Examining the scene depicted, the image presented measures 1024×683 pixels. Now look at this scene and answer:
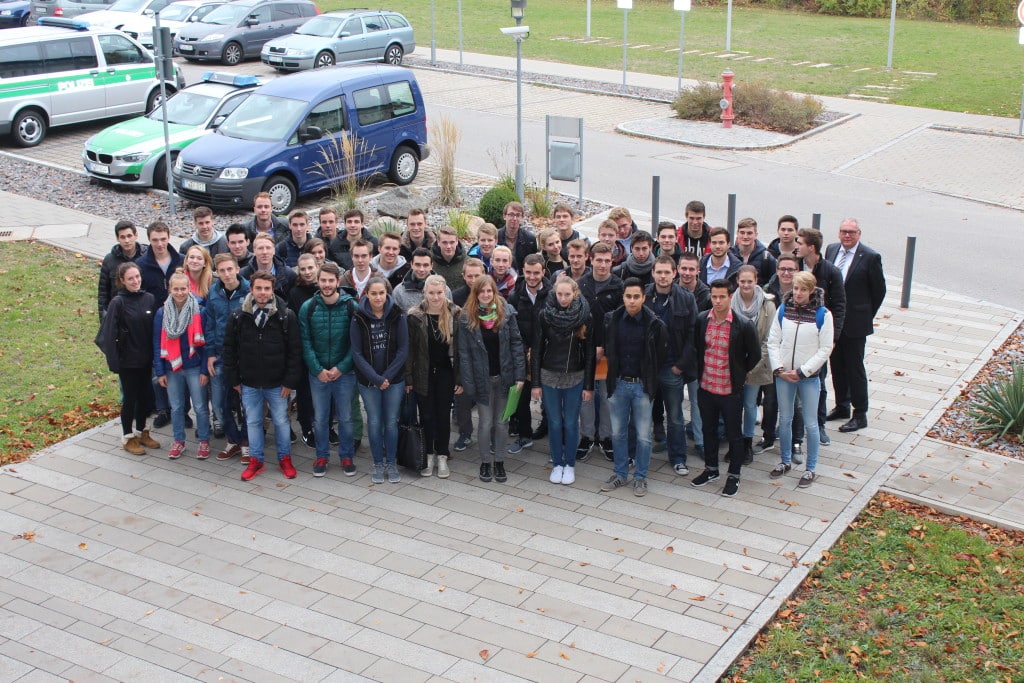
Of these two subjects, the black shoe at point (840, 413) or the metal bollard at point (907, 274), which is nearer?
the black shoe at point (840, 413)

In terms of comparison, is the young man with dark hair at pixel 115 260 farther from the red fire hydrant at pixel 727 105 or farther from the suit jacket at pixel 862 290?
the red fire hydrant at pixel 727 105

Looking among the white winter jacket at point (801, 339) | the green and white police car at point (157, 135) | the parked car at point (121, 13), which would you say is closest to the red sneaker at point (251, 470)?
the white winter jacket at point (801, 339)

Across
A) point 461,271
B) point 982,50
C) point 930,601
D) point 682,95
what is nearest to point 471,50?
point 682,95

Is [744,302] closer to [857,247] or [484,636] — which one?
[857,247]

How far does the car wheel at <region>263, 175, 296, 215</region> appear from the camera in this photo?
16.9 meters

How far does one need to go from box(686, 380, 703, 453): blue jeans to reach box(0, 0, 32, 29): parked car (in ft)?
103

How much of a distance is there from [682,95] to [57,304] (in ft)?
52.0

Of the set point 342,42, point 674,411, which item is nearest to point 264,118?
point 674,411

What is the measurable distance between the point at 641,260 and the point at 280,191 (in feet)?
28.7

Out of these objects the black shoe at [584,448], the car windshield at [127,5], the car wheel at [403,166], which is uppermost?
the car windshield at [127,5]

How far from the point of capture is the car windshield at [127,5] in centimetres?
3246

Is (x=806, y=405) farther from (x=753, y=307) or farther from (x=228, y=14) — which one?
(x=228, y=14)

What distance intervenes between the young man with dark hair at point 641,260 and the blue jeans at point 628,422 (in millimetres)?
1174

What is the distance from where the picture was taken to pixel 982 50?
37.0 metres
